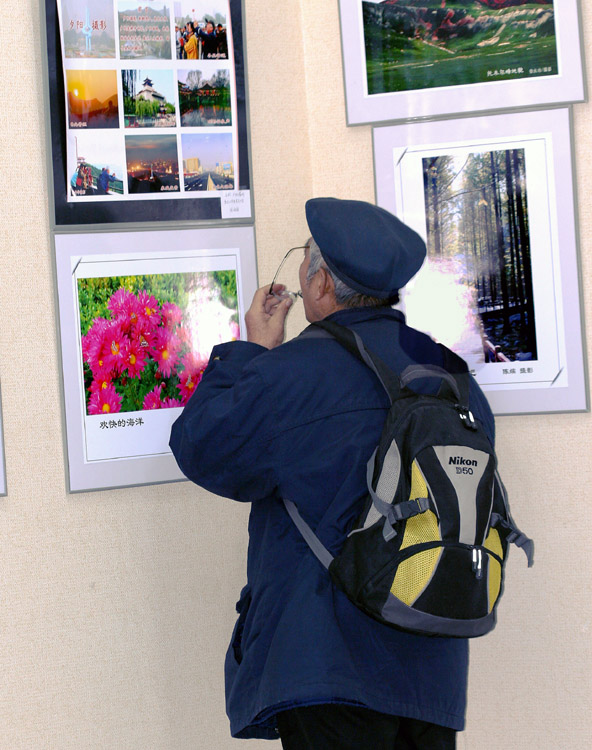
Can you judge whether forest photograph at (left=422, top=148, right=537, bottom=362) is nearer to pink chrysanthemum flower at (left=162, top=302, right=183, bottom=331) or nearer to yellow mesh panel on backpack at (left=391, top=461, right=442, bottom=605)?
pink chrysanthemum flower at (left=162, top=302, right=183, bottom=331)

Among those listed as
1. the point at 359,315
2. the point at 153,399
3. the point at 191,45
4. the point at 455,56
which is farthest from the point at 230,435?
the point at 455,56

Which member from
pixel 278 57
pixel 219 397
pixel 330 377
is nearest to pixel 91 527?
pixel 219 397

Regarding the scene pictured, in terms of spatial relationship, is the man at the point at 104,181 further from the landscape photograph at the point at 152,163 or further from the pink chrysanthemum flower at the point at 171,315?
the pink chrysanthemum flower at the point at 171,315

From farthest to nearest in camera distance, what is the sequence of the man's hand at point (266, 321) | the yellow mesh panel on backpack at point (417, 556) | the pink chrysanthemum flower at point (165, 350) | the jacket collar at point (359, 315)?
the pink chrysanthemum flower at point (165, 350) < the man's hand at point (266, 321) < the jacket collar at point (359, 315) < the yellow mesh panel on backpack at point (417, 556)

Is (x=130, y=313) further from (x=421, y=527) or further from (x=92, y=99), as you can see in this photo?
(x=421, y=527)

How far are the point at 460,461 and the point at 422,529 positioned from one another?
0.12 m

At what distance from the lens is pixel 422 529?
1088 millimetres

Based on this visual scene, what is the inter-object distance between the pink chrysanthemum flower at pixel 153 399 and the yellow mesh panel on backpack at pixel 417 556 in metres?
0.75

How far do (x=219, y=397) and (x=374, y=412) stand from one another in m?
0.23

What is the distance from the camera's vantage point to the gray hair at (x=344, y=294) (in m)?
1.22

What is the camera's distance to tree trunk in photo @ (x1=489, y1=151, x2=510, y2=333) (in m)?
1.78

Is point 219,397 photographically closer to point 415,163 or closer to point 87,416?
point 87,416

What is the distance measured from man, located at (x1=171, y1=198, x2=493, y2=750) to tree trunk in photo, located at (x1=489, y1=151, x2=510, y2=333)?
2.00ft

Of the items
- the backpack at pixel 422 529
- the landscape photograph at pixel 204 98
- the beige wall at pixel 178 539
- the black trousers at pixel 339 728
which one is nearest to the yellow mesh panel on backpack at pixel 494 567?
the backpack at pixel 422 529
